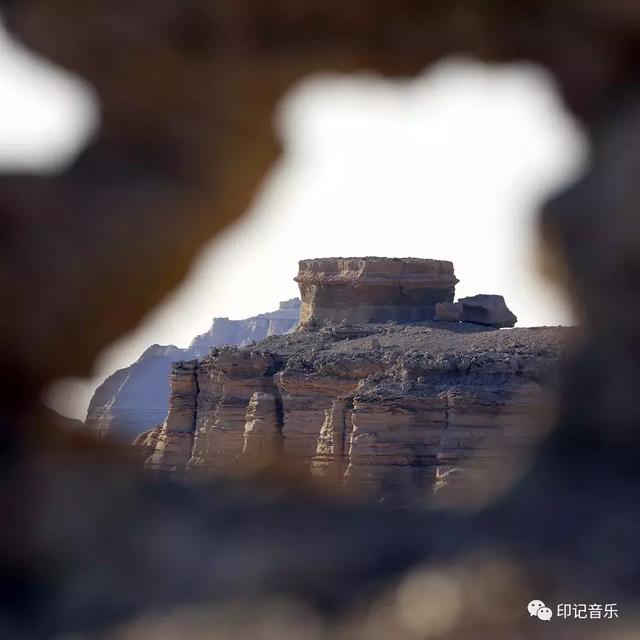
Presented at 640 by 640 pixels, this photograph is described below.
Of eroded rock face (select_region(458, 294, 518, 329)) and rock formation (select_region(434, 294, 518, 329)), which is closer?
rock formation (select_region(434, 294, 518, 329))

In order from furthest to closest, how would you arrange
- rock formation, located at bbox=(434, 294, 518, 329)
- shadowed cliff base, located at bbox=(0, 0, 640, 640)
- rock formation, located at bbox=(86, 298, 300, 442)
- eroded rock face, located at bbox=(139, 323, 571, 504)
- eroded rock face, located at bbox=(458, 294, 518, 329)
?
1. rock formation, located at bbox=(86, 298, 300, 442)
2. eroded rock face, located at bbox=(458, 294, 518, 329)
3. rock formation, located at bbox=(434, 294, 518, 329)
4. eroded rock face, located at bbox=(139, 323, 571, 504)
5. shadowed cliff base, located at bbox=(0, 0, 640, 640)

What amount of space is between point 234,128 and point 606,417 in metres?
1.66

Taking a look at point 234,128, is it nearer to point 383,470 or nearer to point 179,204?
point 179,204

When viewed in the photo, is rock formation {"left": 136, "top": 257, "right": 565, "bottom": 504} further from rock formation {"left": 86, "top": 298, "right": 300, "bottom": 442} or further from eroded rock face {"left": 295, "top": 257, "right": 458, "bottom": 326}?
rock formation {"left": 86, "top": 298, "right": 300, "bottom": 442}

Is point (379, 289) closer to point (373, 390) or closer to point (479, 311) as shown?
point (479, 311)

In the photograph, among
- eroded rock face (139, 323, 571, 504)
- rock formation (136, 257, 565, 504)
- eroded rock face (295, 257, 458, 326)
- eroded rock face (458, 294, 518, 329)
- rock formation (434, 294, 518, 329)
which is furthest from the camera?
eroded rock face (295, 257, 458, 326)

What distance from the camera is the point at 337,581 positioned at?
3648 mm

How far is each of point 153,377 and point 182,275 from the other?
58977mm

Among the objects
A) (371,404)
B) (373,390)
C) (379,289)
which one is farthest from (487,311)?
(371,404)

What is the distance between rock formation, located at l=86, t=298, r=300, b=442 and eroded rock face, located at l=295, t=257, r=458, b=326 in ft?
56.2

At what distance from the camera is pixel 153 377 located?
205ft

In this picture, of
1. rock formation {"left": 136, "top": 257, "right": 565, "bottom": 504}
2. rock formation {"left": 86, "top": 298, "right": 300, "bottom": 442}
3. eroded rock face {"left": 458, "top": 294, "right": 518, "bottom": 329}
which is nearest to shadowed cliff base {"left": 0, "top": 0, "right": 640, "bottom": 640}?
rock formation {"left": 136, "top": 257, "right": 565, "bottom": 504}

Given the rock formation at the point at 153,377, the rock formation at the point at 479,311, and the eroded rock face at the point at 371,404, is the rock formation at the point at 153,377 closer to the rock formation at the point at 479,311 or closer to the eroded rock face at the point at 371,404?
the eroded rock face at the point at 371,404

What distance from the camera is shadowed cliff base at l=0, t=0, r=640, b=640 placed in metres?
3.67
